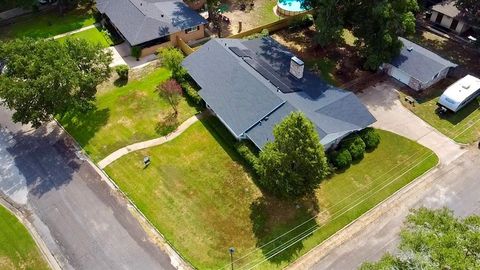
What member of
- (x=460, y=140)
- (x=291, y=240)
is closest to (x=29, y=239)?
(x=291, y=240)

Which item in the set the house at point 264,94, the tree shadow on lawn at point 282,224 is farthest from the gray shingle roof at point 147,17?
the tree shadow on lawn at point 282,224

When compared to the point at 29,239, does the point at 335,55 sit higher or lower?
higher

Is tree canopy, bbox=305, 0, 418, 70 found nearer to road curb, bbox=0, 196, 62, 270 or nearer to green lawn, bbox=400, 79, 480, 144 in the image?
green lawn, bbox=400, 79, 480, 144

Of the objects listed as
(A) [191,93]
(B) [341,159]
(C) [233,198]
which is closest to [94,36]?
(A) [191,93]

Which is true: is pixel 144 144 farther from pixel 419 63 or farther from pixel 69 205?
pixel 419 63

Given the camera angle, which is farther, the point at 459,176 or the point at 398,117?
the point at 398,117

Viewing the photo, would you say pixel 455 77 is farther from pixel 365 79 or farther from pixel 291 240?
pixel 291 240

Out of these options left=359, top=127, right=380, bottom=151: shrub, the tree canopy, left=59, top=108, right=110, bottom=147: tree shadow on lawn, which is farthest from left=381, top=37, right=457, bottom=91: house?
left=59, top=108, right=110, bottom=147: tree shadow on lawn
